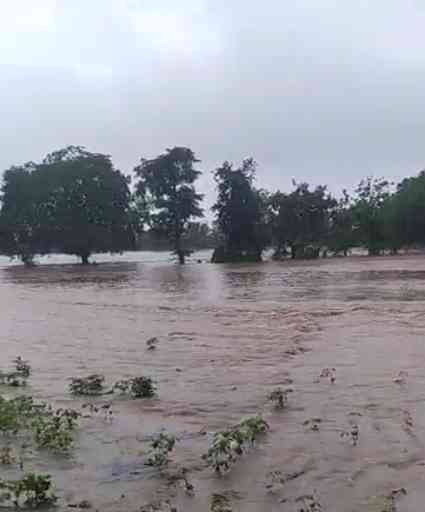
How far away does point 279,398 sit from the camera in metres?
7.57

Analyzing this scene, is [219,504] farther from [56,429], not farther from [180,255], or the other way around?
[180,255]

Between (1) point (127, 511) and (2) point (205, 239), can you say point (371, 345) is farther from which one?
(2) point (205, 239)

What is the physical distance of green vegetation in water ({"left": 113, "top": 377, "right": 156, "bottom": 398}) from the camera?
810 centimetres

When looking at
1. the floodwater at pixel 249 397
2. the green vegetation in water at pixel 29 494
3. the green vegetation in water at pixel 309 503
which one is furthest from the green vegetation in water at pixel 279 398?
the green vegetation in water at pixel 29 494

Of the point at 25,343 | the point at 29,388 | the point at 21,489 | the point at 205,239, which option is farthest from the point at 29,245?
the point at 21,489

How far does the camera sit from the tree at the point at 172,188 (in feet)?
195

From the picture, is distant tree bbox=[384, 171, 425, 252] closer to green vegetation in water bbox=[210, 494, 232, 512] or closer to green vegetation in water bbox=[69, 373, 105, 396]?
green vegetation in water bbox=[69, 373, 105, 396]

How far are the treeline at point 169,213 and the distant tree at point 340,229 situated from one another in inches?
3.6

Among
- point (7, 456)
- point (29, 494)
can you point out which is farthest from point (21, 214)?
point (29, 494)

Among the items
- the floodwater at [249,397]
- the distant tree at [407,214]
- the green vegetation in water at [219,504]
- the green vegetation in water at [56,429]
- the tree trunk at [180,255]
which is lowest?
the floodwater at [249,397]

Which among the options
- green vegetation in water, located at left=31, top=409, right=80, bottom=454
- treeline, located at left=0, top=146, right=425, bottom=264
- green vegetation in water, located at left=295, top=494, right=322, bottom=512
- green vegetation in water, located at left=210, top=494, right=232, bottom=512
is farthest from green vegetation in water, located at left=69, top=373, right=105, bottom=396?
treeline, located at left=0, top=146, right=425, bottom=264

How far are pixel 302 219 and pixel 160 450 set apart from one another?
55857 millimetres

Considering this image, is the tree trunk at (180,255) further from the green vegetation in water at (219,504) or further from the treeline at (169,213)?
the green vegetation in water at (219,504)

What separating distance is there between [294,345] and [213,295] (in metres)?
12.4
